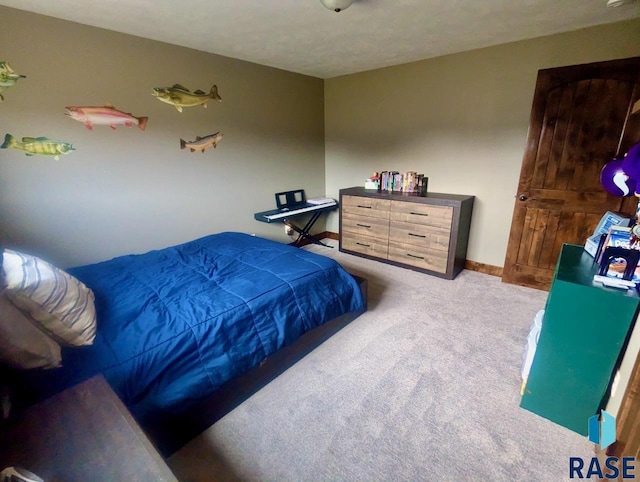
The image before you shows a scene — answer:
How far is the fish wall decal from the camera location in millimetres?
2761

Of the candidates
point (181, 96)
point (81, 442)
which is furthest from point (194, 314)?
point (181, 96)

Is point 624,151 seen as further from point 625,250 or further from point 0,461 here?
point 0,461

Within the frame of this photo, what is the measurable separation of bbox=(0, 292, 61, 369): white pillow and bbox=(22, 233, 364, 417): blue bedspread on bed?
10 cm

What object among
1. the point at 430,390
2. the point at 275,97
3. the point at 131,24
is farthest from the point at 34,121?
the point at 430,390

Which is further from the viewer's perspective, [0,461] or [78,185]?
[78,185]

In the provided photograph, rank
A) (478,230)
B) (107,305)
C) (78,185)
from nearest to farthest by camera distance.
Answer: (107,305) < (78,185) < (478,230)

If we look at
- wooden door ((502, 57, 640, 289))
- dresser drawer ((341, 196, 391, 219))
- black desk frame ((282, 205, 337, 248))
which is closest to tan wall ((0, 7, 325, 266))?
black desk frame ((282, 205, 337, 248))

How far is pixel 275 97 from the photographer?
11.1 ft

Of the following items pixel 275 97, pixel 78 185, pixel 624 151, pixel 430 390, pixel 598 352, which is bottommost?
pixel 430 390

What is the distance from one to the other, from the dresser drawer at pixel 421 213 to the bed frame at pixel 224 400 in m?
1.54

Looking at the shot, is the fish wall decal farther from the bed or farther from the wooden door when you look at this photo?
the wooden door

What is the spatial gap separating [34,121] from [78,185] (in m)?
0.47

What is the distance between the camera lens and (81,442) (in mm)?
812

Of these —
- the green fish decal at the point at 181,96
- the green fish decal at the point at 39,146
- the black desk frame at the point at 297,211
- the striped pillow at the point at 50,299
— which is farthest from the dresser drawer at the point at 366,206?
the striped pillow at the point at 50,299
